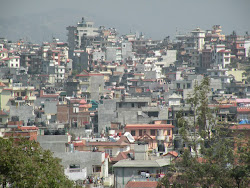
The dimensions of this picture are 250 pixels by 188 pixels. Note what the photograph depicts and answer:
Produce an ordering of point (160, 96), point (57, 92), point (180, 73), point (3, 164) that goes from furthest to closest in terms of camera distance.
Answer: point (180, 73) → point (57, 92) → point (160, 96) → point (3, 164)

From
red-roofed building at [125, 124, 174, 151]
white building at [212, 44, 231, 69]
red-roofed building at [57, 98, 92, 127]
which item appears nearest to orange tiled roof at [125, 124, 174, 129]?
red-roofed building at [125, 124, 174, 151]

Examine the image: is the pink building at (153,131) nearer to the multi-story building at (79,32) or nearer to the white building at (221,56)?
the white building at (221,56)

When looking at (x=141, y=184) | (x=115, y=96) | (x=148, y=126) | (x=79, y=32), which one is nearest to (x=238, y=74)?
(x=115, y=96)

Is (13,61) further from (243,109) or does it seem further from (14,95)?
(243,109)

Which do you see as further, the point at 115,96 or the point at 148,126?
the point at 115,96

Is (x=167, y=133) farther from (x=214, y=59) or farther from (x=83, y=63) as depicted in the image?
(x=83, y=63)

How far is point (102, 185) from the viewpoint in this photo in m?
45.1

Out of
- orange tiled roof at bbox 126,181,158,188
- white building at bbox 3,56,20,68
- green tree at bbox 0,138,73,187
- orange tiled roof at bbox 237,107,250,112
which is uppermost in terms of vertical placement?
white building at bbox 3,56,20,68

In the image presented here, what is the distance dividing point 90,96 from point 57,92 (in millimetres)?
5437

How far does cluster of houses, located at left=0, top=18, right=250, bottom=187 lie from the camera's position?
47.2 metres

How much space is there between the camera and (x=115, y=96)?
4006 inches

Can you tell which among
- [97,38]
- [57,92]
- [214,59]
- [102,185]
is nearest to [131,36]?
[97,38]

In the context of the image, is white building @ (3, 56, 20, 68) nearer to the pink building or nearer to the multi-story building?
the multi-story building

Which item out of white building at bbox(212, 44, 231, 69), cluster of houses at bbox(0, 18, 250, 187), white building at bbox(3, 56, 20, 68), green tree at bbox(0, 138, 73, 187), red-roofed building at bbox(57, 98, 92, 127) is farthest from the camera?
white building at bbox(3, 56, 20, 68)
